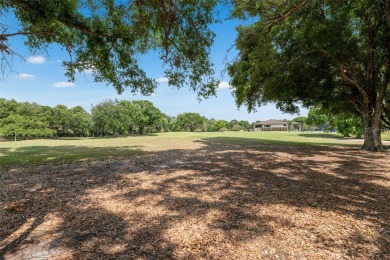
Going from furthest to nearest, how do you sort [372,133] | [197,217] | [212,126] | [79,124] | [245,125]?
[245,125] → [212,126] → [79,124] → [372,133] → [197,217]

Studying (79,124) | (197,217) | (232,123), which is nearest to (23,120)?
(79,124)

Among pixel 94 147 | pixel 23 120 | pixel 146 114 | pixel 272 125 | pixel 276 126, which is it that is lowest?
pixel 94 147

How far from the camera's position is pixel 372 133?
55.9 ft

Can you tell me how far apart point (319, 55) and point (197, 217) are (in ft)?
47.8

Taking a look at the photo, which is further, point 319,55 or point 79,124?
point 79,124

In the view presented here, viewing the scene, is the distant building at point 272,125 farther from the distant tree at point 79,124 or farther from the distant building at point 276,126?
the distant tree at point 79,124

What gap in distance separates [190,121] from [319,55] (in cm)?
9483

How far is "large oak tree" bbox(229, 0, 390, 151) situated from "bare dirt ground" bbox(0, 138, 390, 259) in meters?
7.05

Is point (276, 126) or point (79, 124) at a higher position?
point (79, 124)

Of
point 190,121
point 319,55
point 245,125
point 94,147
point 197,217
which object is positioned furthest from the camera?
point 245,125

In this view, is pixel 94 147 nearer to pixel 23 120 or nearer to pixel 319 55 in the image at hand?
pixel 319 55

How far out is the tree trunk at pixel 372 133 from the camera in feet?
54.9

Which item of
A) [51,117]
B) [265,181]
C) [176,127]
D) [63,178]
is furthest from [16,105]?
[265,181]

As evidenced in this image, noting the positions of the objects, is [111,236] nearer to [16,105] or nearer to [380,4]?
[380,4]
